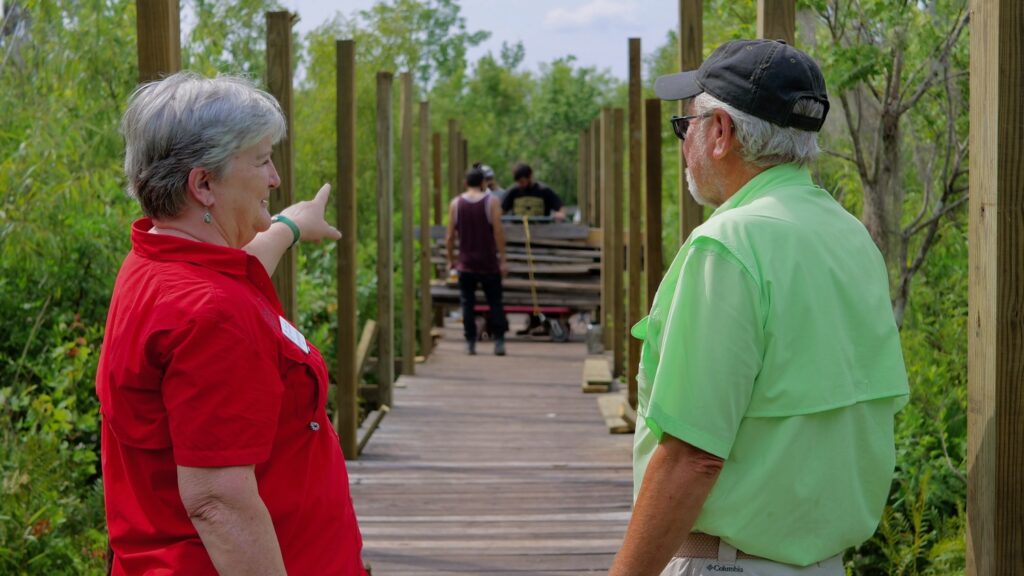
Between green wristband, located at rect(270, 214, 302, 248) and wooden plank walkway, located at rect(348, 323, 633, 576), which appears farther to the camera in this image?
wooden plank walkway, located at rect(348, 323, 633, 576)

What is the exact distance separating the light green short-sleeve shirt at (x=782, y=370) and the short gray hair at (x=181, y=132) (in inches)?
28.5

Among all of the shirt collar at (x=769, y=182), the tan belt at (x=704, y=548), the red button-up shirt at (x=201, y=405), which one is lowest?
the tan belt at (x=704, y=548)

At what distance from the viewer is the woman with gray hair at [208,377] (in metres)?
1.89

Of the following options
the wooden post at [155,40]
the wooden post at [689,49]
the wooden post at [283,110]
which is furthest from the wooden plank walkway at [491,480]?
the wooden post at [155,40]

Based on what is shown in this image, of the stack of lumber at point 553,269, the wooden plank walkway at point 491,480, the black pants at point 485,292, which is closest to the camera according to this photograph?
the wooden plank walkway at point 491,480

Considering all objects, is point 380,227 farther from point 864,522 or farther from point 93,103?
point 864,522

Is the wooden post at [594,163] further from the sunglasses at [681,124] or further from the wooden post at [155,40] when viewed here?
the sunglasses at [681,124]

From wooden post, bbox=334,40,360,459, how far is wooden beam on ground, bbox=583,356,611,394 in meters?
4.13

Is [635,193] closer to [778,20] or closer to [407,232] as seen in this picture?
[407,232]

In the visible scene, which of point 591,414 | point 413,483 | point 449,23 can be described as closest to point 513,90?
point 449,23

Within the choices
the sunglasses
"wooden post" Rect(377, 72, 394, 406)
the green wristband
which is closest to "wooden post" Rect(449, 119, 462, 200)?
"wooden post" Rect(377, 72, 394, 406)

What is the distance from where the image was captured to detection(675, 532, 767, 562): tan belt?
2.09 m

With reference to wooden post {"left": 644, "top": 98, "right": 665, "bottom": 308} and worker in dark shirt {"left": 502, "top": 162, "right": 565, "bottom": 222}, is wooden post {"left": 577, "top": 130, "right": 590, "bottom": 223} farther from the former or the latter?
wooden post {"left": 644, "top": 98, "right": 665, "bottom": 308}

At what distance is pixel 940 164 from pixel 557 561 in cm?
415
